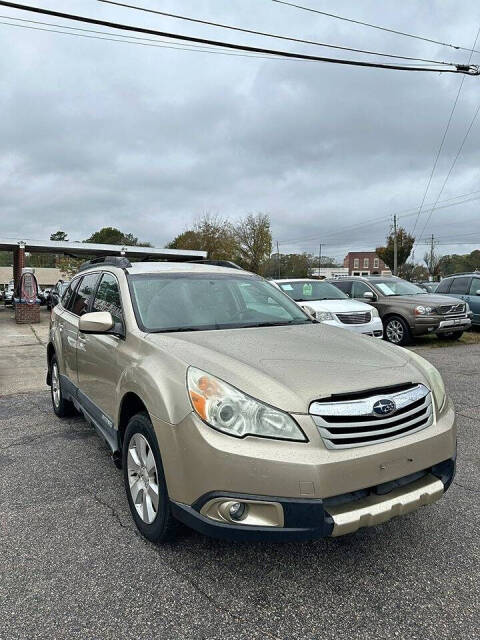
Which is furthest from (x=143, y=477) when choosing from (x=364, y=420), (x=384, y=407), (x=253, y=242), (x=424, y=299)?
(x=253, y=242)

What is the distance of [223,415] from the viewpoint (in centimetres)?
218

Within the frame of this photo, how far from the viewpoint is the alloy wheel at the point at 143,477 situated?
2574 mm

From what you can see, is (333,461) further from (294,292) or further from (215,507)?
(294,292)

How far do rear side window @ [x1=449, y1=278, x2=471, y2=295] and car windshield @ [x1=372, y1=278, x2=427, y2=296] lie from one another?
6.00ft

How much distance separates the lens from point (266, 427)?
2.14 metres

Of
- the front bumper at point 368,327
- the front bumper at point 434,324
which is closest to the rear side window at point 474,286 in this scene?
the front bumper at point 434,324

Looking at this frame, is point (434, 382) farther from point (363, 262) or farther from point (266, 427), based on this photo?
point (363, 262)

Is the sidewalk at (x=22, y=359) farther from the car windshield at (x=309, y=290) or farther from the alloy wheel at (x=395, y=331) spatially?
the alloy wheel at (x=395, y=331)

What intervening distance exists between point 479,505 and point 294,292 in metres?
7.57

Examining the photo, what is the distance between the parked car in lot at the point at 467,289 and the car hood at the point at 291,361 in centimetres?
1071

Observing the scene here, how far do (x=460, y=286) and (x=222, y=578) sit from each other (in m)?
12.6

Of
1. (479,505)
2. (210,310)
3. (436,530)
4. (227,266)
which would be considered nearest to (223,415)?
(210,310)

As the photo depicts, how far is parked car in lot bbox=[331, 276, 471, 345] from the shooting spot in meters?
10.4

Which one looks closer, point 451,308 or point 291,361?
point 291,361
